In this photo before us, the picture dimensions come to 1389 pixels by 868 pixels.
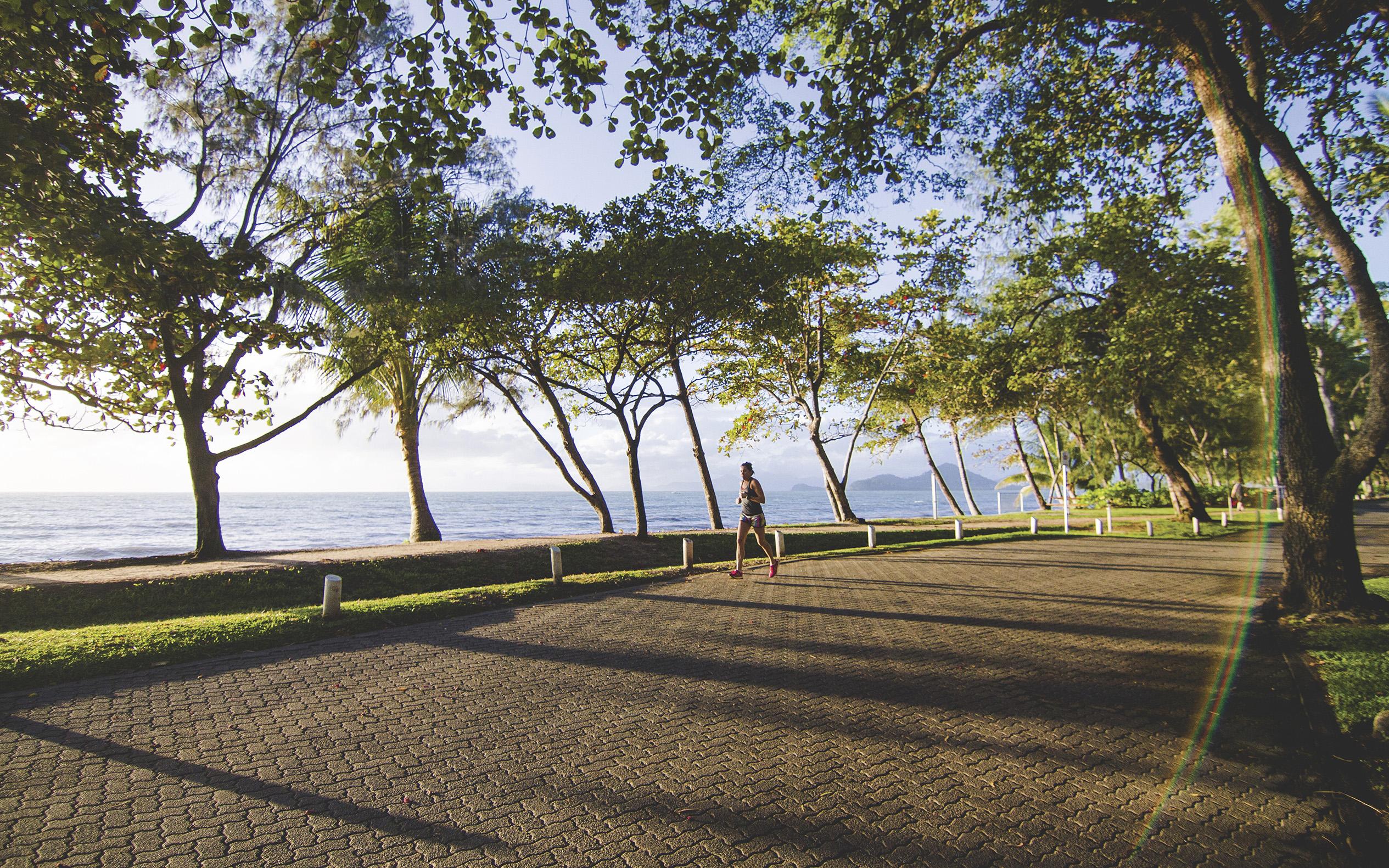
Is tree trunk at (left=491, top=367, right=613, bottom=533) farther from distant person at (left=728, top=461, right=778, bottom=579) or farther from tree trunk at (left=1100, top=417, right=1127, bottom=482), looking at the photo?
tree trunk at (left=1100, top=417, right=1127, bottom=482)

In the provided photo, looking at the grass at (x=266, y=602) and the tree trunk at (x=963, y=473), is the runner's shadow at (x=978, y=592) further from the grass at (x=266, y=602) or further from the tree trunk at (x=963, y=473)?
the tree trunk at (x=963, y=473)

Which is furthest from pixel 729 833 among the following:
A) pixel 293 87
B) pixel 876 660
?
pixel 293 87

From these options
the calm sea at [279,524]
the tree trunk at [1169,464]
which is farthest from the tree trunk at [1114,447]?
the tree trunk at [1169,464]

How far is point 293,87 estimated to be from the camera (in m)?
16.2

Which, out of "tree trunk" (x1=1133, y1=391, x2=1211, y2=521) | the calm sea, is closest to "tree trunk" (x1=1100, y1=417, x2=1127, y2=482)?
the calm sea

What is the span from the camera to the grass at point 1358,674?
4223 millimetres

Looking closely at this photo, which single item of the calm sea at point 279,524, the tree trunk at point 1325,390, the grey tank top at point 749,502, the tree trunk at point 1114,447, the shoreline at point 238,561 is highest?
the tree trunk at point 1325,390

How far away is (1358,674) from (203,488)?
764 inches

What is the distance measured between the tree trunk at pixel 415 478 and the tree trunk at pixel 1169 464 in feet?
76.1

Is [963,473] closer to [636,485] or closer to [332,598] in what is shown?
[636,485]

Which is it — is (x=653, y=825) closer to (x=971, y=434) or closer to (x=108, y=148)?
(x=108, y=148)

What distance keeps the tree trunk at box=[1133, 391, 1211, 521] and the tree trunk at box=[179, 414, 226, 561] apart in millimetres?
26552

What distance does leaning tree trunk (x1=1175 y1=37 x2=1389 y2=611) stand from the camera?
765 cm

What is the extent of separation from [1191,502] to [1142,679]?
21.8 m
